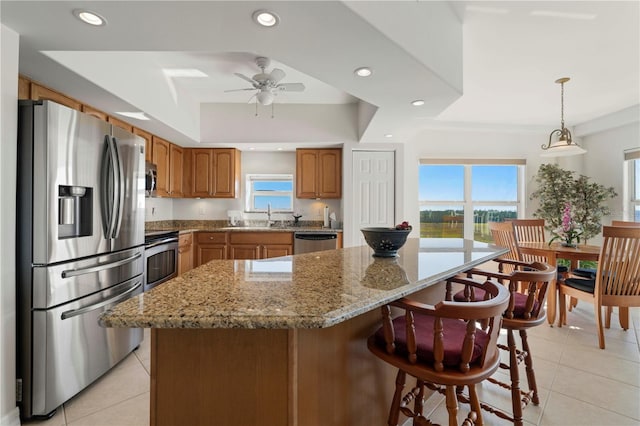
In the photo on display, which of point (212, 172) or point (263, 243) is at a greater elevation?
point (212, 172)

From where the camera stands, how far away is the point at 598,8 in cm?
219

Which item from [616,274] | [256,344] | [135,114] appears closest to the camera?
[256,344]

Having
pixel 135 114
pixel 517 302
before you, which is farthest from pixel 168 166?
pixel 517 302

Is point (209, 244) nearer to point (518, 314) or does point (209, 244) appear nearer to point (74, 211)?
point (74, 211)

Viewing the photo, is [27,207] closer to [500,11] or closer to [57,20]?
[57,20]

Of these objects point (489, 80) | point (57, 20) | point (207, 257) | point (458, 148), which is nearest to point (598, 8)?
point (489, 80)

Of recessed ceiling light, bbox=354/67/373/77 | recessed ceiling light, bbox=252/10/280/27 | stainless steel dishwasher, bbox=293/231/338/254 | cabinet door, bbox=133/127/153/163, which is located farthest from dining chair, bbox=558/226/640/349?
cabinet door, bbox=133/127/153/163

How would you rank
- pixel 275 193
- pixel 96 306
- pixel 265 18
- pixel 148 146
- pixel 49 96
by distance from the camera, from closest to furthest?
pixel 265 18, pixel 96 306, pixel 49 96, pixel 148 146, pixel 275 193

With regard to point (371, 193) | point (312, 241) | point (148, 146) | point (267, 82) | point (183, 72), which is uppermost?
point (183, 72)

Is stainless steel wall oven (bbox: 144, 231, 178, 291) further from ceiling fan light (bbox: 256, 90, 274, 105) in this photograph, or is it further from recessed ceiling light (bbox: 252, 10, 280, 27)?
recessed ceiling light (bbox: 252, 10, 280, 27)

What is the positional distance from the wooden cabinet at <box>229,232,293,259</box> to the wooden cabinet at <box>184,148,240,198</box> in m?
0.75

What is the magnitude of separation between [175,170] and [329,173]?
2.34m

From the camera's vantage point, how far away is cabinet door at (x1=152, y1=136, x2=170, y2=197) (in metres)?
4.03

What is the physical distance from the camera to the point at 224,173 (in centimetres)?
478
